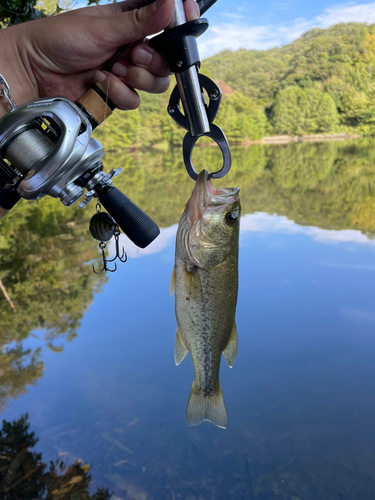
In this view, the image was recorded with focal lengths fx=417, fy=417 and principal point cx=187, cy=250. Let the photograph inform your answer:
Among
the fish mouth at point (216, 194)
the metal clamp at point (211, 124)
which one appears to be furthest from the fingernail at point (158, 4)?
the fish mouth at point (216, 194)

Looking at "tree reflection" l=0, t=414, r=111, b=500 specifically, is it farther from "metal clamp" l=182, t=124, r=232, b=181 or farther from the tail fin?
"metal clamp" l=182, t=124, r=232, b=181

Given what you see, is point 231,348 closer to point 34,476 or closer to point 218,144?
point 218,144

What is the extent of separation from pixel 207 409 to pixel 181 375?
411cm

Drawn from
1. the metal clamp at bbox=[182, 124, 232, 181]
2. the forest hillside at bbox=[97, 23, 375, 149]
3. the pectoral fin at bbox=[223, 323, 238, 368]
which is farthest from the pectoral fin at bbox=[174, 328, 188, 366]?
the forest hillside at bbox=[97, 23, 375, 149]

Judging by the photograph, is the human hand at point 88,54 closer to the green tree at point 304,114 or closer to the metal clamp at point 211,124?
the metal clamp at point 211,124

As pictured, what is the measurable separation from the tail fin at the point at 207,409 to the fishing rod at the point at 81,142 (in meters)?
0.95

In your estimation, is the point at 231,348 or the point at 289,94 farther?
the point at 289,94

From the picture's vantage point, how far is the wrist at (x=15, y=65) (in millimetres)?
1933

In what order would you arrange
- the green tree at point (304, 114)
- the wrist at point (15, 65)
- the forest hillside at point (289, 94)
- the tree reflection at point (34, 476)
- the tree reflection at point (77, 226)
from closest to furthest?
the wrist at point (15, 65) < the tree reflection at point (34, 476) < the tree reflection at point (77, 226) < the forest hillside at point (289, 94) < the green tree at point (304, 114)

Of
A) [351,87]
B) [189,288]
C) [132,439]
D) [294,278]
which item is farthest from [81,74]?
[351,87]

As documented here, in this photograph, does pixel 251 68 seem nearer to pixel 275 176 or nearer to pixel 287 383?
pixel 275 176

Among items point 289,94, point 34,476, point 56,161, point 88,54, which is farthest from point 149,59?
point 289,94

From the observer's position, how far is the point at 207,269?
1.95 metres

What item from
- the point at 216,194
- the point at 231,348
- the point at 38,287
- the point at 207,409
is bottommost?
the point at 38,287
